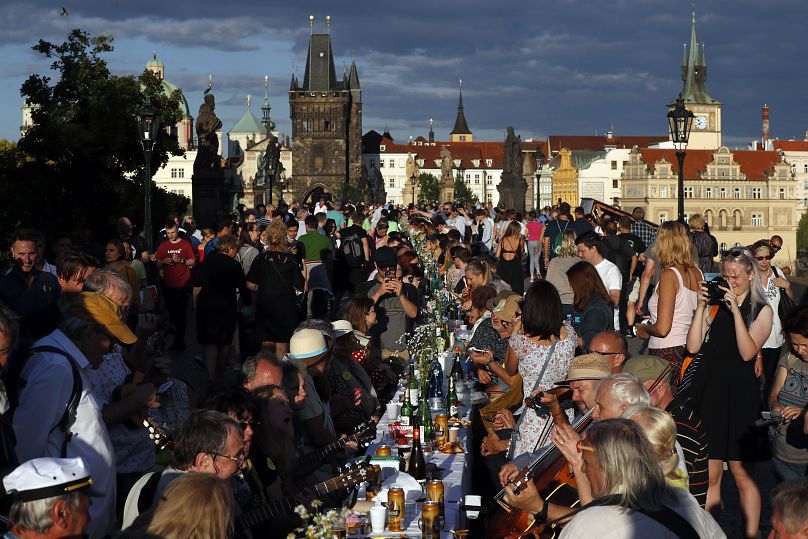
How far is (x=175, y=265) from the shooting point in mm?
12867

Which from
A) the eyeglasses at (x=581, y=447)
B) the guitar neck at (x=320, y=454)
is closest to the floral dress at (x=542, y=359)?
the guitar neck at (x=320, y=454)

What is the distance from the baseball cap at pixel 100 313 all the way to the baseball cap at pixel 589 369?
2117 millimetres

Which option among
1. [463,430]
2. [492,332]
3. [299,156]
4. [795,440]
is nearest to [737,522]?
[795,440]

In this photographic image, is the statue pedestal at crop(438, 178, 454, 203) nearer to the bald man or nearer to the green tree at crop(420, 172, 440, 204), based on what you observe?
the green tree at crop(420, 172, 440, 204)

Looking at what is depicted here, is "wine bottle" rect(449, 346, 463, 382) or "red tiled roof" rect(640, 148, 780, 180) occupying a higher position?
"red tiled roof" rect(640, 148, 780, 180)

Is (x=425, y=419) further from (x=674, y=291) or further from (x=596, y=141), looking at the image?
(x=596, y=141)

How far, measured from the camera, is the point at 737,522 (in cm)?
666

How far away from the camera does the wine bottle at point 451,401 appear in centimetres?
720

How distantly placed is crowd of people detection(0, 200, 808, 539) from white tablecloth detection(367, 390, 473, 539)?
9.0 inches

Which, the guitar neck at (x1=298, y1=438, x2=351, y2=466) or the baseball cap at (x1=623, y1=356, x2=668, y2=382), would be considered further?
the guitar neck at (x1=298, y1=438, x2=351, y2=466)

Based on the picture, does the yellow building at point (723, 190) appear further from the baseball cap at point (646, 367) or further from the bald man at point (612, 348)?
the baseball cap at point (646, 367)

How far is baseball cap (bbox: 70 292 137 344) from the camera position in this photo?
548cm

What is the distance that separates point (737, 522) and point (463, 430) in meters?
1.63

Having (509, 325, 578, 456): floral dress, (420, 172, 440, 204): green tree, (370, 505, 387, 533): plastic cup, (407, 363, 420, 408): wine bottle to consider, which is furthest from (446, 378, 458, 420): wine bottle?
(420, 172, 440, 204): green tree
